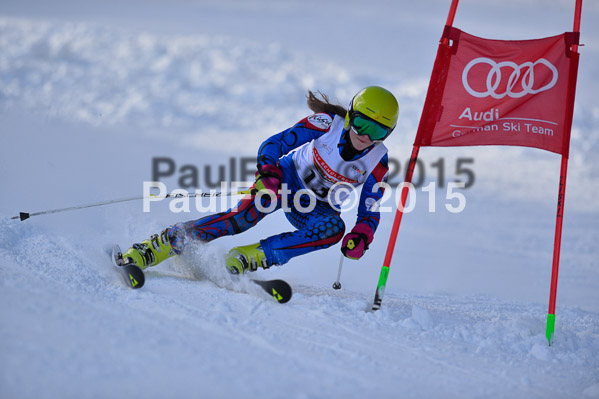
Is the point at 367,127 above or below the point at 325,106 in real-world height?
below

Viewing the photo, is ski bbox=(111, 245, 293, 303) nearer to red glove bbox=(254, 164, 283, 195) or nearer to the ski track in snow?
the ski track in snow

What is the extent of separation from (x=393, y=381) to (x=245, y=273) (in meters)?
1.50

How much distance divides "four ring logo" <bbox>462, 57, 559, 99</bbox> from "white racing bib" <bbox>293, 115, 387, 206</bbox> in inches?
27.8

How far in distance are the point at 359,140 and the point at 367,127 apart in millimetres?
137

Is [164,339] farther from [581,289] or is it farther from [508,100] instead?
[581,289]

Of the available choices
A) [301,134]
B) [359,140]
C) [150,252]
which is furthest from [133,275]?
[359,140]

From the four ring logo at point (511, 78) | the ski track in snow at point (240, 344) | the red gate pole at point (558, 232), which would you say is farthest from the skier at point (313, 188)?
the red gate pole at point (558, 232)

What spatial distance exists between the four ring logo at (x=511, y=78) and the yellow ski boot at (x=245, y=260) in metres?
1.59

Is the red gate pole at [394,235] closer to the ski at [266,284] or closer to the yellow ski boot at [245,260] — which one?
the ski at [266,284]

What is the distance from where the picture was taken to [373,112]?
339cm

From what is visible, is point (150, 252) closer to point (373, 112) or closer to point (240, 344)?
point (240, 344)

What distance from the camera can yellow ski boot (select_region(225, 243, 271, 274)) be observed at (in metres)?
3.54

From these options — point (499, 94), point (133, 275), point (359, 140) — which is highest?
point (499, 94)

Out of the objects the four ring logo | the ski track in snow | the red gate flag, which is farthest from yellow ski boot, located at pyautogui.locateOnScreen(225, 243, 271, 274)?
the four ring logo
